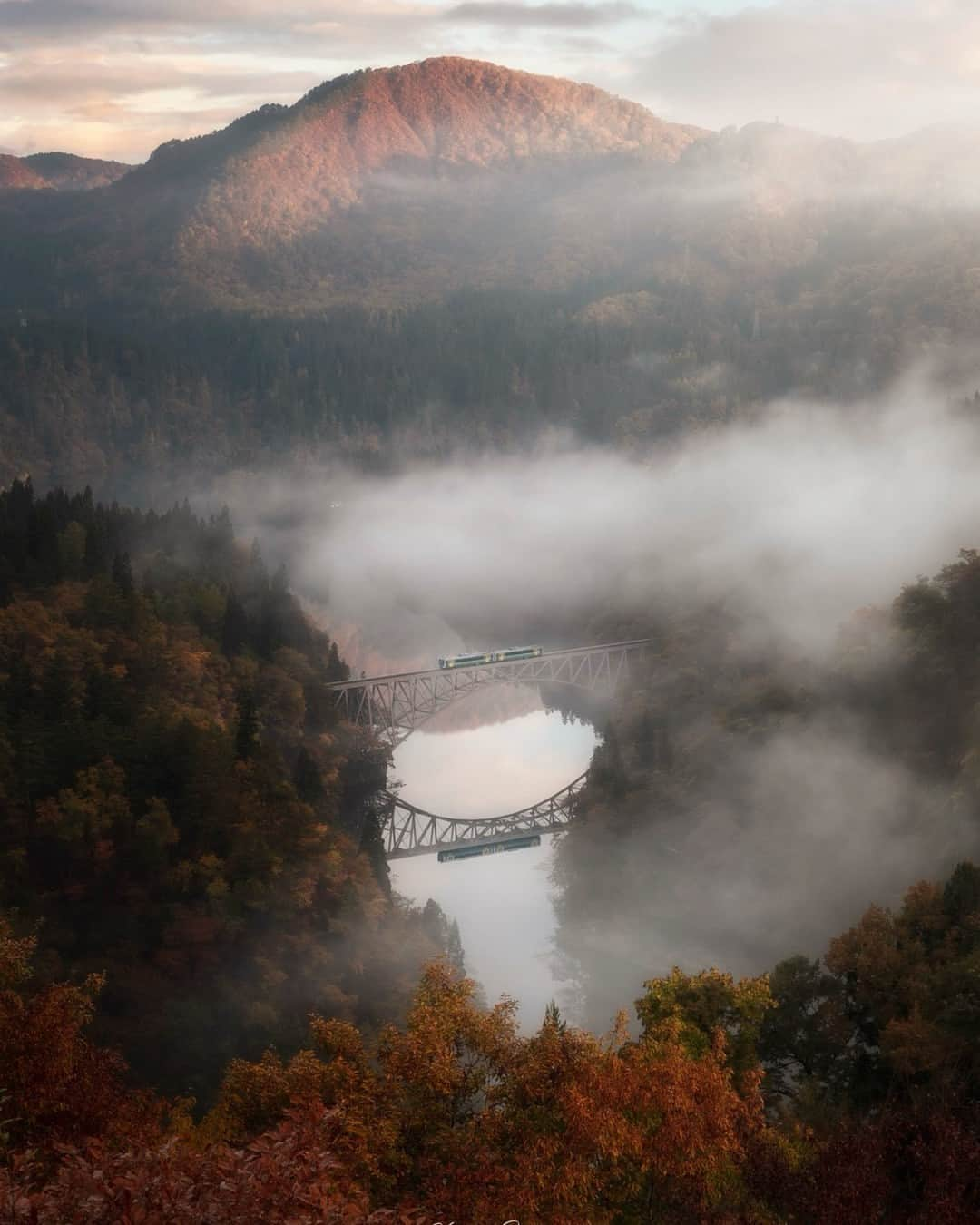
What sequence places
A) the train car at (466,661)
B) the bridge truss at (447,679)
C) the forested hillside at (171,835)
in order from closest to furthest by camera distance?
the forested hillside at (171,835) < the bridge truss at (447,679) < the train car at (466,661)

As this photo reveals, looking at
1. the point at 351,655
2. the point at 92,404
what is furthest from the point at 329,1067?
the point at 92,404

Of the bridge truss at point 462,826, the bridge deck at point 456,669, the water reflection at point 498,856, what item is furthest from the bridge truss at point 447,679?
the water reflection at point 498,856

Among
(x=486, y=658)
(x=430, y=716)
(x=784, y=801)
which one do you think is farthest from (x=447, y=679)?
(x=784, y=801)

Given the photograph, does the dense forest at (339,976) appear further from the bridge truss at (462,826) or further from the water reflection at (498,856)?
the water reflection at (498,856)

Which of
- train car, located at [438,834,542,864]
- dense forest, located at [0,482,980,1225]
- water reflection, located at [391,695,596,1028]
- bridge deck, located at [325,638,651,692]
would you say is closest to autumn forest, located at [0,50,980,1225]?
dense forest, located at [0,482,980,1225]

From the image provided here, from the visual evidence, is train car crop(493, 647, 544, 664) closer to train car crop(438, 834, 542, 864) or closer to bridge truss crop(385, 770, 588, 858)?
bridge truss crop(385, 770, 588, 858)

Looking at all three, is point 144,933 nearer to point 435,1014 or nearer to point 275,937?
point 275,937
